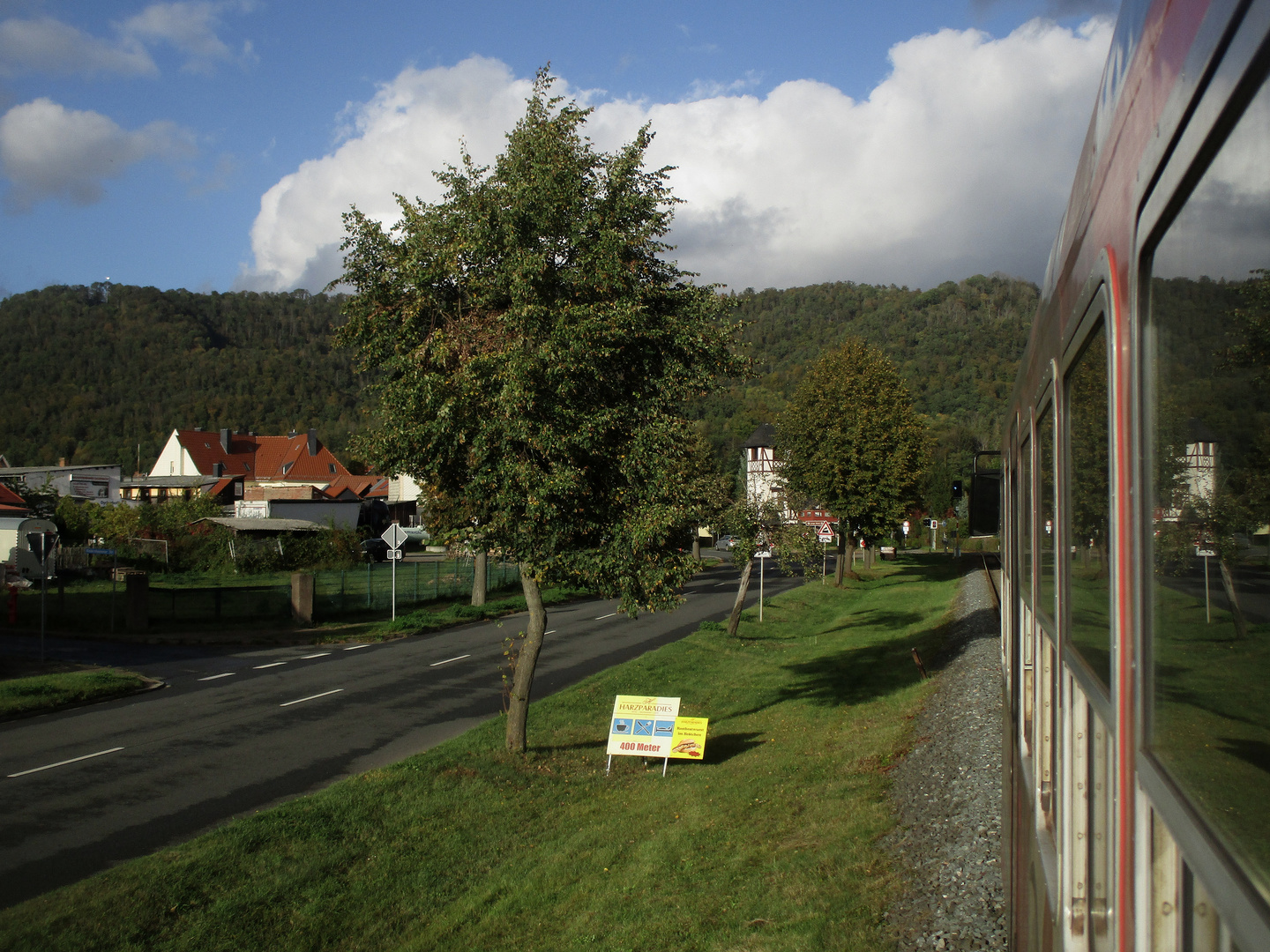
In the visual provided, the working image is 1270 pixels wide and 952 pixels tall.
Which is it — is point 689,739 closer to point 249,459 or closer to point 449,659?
point 449,659

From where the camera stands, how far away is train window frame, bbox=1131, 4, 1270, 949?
1.03m

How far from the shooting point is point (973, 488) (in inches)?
321

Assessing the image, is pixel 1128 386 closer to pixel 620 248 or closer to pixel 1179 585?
pixel 1179 585

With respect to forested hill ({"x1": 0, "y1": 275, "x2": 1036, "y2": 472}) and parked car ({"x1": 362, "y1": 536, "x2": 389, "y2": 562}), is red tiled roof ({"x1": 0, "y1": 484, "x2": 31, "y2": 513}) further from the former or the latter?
forested hill ({"x1": 0, "y1": 275, "x2": 1036, "y2": 472})

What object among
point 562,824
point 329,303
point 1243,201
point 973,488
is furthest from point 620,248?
point 329,303

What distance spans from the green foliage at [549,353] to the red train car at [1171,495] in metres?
8.10

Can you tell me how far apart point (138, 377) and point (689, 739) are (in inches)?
5628

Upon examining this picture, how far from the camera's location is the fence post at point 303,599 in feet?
86.1

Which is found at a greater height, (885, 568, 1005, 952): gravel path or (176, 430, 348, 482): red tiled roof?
(176, 430, 348, 482): red tiled roof

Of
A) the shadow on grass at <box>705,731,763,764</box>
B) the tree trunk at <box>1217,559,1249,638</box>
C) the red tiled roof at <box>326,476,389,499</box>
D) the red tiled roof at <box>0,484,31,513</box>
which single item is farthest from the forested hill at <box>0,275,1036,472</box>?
the tree trunk at <box>1217,559,1249,638</box>

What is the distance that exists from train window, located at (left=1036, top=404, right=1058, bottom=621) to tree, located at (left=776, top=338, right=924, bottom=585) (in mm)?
35891

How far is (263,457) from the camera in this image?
285 feet

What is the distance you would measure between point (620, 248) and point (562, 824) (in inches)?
247

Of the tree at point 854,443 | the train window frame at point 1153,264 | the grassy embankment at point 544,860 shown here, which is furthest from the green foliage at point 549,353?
the tree at point 854,443
